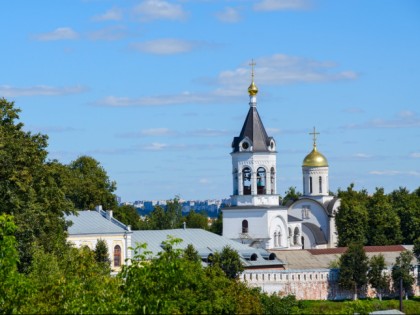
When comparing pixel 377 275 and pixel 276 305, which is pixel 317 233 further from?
pixel 276 305

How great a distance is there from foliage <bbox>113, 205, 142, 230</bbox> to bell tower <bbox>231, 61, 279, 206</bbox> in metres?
10.8

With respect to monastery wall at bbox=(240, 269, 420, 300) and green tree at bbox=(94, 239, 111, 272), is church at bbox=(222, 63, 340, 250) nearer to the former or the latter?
monastery wall at bbox=(240, 269, 420, 300)

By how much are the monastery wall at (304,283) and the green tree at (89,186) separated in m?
12.1

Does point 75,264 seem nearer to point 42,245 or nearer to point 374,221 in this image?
point 42,245

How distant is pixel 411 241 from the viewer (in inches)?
3248

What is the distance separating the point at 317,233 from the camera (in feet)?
276

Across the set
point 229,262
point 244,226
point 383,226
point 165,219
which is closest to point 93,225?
point 229,262

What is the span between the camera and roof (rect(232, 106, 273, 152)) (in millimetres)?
73500

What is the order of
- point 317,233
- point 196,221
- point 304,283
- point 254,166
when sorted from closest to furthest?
point 304,283
point 254,166
point 317,233
point 196,221

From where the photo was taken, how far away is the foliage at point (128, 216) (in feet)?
272

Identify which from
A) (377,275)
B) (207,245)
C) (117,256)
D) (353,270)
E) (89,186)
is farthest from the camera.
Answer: (89,186)

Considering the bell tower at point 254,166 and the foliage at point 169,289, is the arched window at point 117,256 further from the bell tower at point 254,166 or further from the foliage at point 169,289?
the foliage at point 169,289

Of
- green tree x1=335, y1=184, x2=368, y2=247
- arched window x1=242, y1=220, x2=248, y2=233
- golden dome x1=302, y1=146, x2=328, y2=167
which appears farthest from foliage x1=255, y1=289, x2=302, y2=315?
golden dome x1=302, y1=146, x2=328, y2=167

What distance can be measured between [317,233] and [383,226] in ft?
12.8
